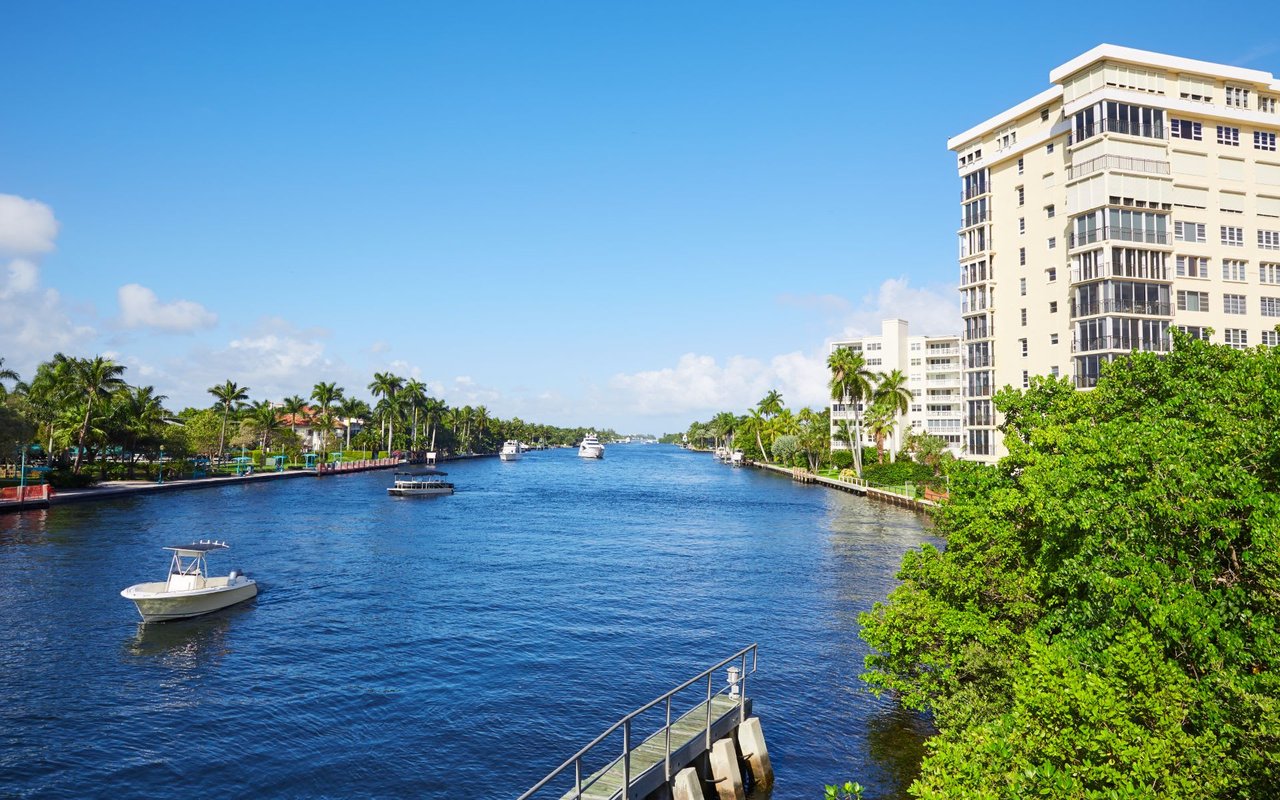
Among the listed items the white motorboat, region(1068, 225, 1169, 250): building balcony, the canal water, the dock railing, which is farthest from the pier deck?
region(1068, 225, 1169, 250): building balcony

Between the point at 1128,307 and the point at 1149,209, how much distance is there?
27.4 ft

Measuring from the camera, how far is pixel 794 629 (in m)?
39.8

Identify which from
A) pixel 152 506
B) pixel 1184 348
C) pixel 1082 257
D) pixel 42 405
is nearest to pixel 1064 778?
pixel 1184 348

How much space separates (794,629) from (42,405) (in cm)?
10354

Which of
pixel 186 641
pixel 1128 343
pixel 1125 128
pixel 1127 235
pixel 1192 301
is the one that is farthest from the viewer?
pixel 1192 301

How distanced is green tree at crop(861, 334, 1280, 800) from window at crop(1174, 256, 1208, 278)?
180 ft

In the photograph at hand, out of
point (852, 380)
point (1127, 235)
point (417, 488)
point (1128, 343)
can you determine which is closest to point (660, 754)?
point (1128, 343)

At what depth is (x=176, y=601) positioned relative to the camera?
128ft

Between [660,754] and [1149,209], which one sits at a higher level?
[1149,209]

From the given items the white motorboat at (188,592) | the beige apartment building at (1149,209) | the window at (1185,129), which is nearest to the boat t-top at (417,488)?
the white motorboat at (188,592)

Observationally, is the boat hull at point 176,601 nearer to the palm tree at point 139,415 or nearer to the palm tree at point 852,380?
the palm tree at point 139,415

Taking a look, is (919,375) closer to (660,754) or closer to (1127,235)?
(1127,235)

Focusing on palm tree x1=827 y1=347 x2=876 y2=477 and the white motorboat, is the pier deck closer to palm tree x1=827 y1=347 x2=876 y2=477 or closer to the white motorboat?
the white motorboat

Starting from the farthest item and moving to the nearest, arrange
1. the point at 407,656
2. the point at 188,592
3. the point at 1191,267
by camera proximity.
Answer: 1. the point at 1191,267
2. the point at 188,592
3. the point at 407,656
